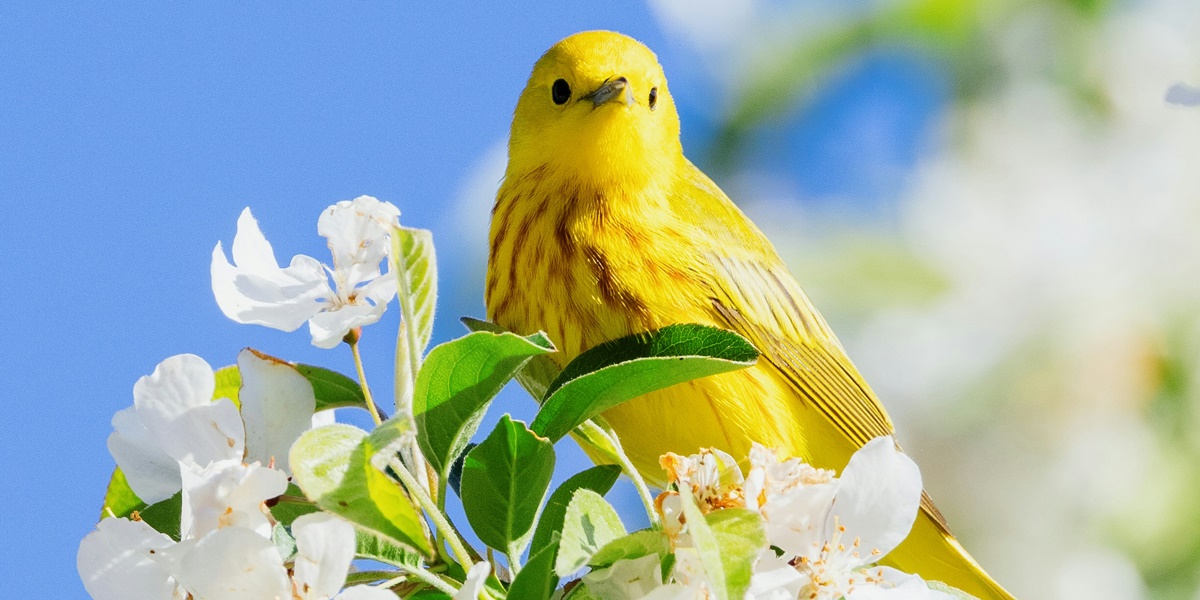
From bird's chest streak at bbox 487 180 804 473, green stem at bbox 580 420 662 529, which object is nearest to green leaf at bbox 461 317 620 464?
green stem at bbox 580 420 662 529

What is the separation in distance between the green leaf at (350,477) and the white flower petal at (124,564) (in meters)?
0.26

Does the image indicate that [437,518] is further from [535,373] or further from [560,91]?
[560,91]

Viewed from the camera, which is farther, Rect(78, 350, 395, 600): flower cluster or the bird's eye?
the bird's eye

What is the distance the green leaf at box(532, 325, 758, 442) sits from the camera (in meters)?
1.38

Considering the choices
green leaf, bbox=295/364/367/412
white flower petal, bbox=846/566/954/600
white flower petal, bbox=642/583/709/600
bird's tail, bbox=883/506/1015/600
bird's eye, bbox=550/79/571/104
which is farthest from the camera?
bird's tail, bbox=883/506/1015/600

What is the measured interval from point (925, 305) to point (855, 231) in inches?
15.7

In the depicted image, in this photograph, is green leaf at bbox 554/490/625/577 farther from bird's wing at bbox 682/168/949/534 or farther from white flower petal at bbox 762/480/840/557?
bird's wing at bbox 682/168/949/534

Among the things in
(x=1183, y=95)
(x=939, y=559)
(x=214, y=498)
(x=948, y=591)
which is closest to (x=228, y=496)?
(x=214, y=498)

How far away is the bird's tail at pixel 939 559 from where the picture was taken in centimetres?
306

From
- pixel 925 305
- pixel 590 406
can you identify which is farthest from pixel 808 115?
pixel 590 406

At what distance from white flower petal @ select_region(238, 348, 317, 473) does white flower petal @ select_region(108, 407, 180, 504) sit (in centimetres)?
12

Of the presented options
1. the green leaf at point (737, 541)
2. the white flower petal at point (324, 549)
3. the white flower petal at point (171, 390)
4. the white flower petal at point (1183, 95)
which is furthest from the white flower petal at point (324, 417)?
the white flower petal at point (1183, 95)

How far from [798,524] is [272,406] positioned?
604 mm

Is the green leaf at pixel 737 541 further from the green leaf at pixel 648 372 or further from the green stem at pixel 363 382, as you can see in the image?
the green stem at pixel 363 382
